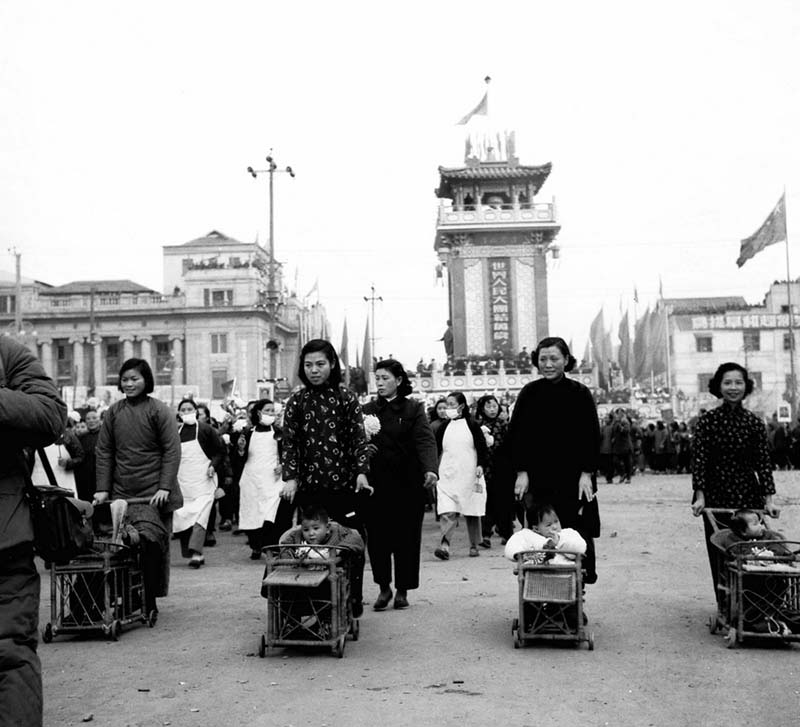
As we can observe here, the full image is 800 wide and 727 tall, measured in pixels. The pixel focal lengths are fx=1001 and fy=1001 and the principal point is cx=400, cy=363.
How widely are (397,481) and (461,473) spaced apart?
12.4 ft

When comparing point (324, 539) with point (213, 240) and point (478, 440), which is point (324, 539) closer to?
point (478, 440)

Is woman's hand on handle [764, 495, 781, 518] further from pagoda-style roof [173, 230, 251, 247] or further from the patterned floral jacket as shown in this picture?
pagoda-style roof [173, 230, 251, 247]

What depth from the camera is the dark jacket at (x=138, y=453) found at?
7.26 meters

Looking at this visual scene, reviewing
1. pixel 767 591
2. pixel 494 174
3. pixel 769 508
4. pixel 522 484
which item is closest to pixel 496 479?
pixel 522 484

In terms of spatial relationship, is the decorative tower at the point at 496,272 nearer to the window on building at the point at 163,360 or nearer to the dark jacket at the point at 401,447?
the window on building at the point at 163,360

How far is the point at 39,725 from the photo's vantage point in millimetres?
3492

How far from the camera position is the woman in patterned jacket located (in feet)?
22.1

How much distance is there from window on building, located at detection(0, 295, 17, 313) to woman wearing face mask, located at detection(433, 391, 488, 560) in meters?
66.6

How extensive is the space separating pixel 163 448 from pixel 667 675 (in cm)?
385

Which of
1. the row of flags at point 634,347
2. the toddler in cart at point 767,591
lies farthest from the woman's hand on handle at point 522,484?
the row of flags at point 634,347

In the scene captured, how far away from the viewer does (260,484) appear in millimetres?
11430

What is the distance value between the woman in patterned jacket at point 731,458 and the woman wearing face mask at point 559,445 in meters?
0.73

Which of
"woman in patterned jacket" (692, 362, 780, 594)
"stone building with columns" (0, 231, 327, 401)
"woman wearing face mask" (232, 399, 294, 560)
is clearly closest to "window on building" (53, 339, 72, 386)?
"stone building with columns" (0, 231, 327, 401)

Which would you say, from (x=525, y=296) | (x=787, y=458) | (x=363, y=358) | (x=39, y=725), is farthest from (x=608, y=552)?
(x=525, y=296)
